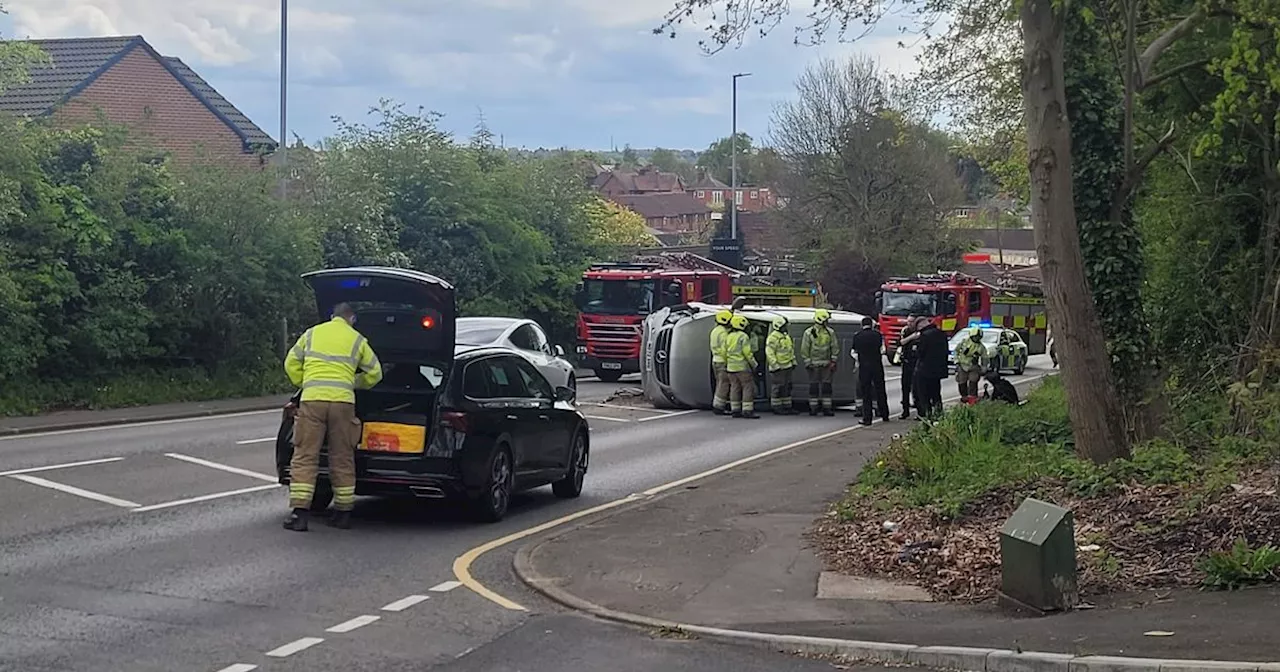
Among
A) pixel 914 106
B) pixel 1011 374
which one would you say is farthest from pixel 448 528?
pixel 1011 374

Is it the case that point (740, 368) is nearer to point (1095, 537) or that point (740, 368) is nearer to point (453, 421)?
point (453, 421)

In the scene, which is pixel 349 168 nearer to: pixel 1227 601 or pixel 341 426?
pixel 341 426

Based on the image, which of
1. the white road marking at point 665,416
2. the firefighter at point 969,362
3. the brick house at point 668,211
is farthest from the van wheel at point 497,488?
the brick house at point 668,211

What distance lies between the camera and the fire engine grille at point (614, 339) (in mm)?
35250

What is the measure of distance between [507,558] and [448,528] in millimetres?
1487

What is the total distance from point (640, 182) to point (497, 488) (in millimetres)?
129155

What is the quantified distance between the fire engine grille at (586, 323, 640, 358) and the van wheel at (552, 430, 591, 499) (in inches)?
766

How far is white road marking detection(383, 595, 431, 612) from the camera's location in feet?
31.5

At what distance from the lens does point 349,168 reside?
35219mm

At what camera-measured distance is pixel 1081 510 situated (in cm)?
1148

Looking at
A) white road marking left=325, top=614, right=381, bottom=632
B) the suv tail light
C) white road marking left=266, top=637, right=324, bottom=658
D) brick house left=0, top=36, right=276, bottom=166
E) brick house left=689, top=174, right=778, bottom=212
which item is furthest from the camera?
brick house left=689, top=174, right=778, bottom=212

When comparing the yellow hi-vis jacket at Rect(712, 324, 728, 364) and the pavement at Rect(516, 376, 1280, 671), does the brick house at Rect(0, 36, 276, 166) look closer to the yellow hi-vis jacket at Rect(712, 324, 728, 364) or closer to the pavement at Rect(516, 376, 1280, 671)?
the yellow hi-vis jacket at Rect(712, 324, 728, 364)

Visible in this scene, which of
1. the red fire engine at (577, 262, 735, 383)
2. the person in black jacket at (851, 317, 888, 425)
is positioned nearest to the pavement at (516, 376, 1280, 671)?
the person in black jacket at (851, 317, 888, 425)

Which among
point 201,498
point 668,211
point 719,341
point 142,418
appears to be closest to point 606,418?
point 719,341
